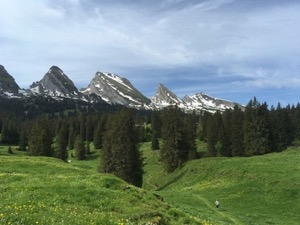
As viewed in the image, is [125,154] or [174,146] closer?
[125,154]

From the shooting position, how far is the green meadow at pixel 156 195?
16359mm

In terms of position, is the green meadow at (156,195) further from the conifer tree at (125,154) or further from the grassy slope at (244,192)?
the conifer tree at (125,154)

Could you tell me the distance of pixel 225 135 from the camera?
111875mm

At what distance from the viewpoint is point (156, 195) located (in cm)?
2675

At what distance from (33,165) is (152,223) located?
104ft

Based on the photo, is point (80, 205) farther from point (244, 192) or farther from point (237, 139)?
point (237, 139)

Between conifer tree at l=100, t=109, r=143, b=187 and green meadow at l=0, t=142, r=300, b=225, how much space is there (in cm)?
702

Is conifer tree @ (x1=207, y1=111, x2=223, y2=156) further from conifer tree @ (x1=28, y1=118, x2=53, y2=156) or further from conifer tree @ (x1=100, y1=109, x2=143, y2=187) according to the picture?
conifer tree @ (x1=28, y1=118, x2=53, y2=156)

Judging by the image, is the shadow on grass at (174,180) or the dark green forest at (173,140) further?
the dark green forest at (173,140)

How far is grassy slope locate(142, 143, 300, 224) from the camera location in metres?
35.0

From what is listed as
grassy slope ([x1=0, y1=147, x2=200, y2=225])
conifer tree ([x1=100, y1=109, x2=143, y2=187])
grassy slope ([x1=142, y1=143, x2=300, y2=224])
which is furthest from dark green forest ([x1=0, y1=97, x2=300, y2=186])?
grassy slope ([x1=0, y1=147, x2=200, y2=225])

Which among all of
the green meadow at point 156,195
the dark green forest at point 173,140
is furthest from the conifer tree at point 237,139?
the green meadow at point 156,195

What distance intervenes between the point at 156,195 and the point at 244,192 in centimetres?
2203

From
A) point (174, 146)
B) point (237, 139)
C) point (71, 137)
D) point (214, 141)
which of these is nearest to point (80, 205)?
point (174, 146)
